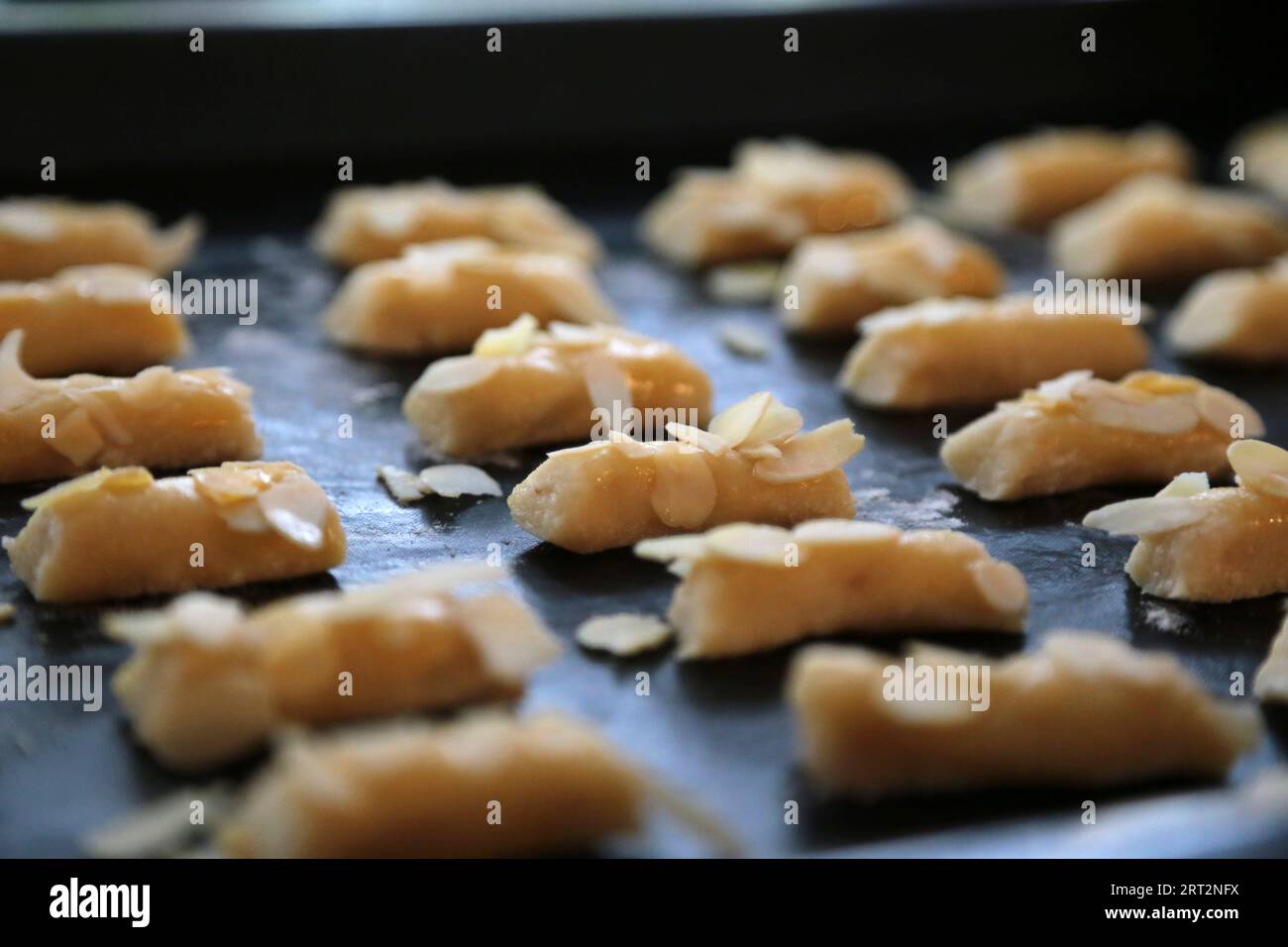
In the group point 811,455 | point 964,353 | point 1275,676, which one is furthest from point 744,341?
point 1275,676

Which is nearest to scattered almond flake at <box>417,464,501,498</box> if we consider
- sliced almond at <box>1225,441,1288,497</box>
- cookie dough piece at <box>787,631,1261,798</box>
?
cookie dough piece at <box>787,631,1261,798</box>

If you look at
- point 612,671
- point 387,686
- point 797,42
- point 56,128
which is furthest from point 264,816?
point 797,42

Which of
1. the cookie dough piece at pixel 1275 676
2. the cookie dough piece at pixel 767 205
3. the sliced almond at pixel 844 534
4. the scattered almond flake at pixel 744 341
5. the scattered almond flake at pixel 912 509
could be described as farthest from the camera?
the cookie dough piece at pixel 767 205

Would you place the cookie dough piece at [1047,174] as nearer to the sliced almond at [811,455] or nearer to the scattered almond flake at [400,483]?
the sliced almond at [811,455]

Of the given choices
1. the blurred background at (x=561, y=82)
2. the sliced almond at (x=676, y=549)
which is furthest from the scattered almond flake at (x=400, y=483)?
the blurred background at (x=561, y=82)

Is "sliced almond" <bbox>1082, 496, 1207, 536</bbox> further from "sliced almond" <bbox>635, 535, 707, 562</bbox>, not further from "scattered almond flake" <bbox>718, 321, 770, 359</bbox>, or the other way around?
"scattered almond flake" <bbox>718, 321, 770, 359</bbox>
